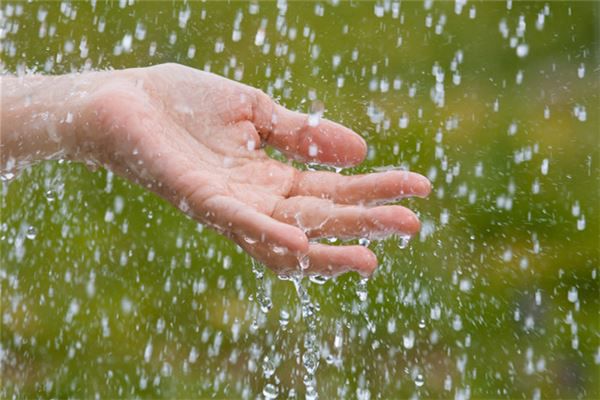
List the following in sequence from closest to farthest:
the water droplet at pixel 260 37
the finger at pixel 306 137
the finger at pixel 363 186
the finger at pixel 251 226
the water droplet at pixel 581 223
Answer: the finger at pixel 251 226, the finger at pixel 363 186, the finger at pixel 306 137, the water droplet at pixel 581 223, the water droplet at pixel 260 37

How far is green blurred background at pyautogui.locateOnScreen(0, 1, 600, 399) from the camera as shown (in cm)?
291

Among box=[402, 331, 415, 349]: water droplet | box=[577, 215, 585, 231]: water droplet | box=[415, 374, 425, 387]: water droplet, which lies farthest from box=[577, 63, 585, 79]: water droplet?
box=[415, 374, 425, 387]: water droplet

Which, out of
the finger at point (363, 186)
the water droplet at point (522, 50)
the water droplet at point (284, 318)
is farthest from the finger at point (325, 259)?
the water droplet at point (522, 50)

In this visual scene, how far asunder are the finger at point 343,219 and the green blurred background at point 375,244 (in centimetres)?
136

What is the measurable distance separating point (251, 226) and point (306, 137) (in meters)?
0.37

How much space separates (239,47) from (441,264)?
112 cm

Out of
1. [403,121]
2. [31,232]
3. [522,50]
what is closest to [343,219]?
[403,121]

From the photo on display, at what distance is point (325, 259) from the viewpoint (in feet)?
4.81

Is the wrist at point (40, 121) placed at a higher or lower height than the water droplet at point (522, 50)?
higher

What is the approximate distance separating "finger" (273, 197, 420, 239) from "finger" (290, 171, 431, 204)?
6cm

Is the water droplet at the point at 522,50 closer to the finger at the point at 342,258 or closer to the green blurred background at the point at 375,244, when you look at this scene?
the green blurred background at the point at 375,244

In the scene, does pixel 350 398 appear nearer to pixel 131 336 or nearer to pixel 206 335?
pixel 206 335

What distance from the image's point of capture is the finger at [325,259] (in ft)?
4.78

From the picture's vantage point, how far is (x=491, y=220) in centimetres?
299
